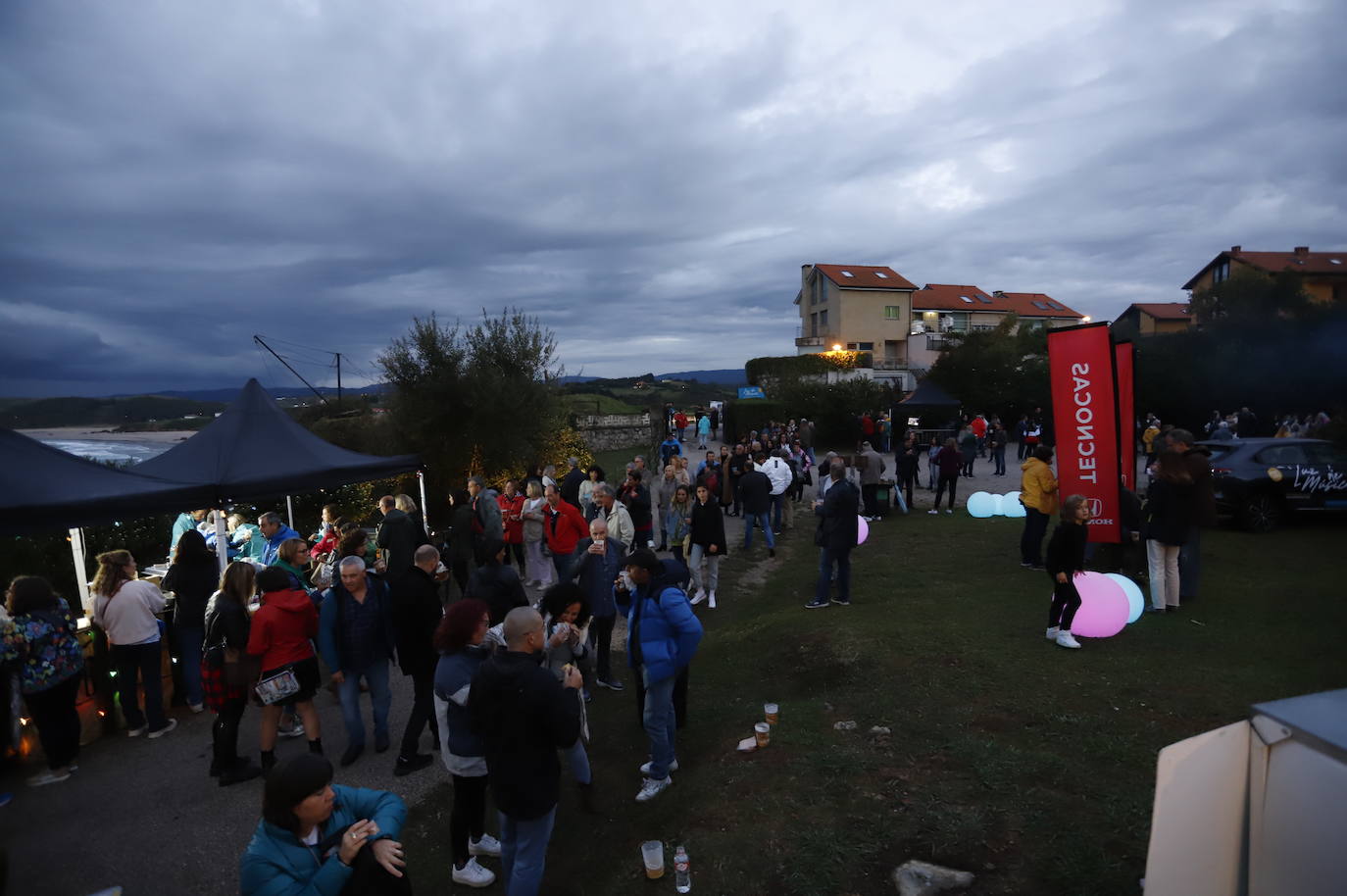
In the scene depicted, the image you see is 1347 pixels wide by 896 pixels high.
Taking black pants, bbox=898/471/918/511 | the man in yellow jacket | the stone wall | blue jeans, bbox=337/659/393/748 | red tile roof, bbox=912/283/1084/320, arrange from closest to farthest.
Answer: blue jeans, bbox=337/659/393/748 → the man in yellow jacket → black pants, bbox=898/471/918/511 → the stone wall → red tile roof, bbox=912/283/1084/320

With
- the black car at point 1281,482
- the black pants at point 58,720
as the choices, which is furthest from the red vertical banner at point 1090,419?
the black pants at point 58,720

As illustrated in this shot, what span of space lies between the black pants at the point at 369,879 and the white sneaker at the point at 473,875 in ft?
5.58

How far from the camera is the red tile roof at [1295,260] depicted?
1602 inches

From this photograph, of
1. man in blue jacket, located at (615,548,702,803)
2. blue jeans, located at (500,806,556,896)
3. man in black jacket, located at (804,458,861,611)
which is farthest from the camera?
man in black jacket, located at (804,458,861,611)

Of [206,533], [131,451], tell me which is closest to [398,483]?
[131,451]

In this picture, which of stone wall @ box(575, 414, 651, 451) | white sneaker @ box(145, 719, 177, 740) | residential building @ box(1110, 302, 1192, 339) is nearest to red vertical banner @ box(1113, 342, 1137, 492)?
white sneaker @ box(145, 719, 177, 740)

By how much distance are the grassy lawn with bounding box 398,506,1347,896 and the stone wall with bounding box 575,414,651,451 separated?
74.9ft

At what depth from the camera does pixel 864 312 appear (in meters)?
45.8

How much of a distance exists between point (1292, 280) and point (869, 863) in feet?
107

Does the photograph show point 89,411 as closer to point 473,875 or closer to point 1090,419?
point 473,875

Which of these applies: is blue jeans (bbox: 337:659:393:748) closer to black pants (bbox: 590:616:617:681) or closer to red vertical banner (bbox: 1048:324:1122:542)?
black pants (bbox: 590:616:617:681)

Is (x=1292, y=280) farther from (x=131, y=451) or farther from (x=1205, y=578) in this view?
(x=131, y=451)

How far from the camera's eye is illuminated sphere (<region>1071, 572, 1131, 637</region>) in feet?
19.6

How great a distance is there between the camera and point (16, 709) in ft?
16.5
